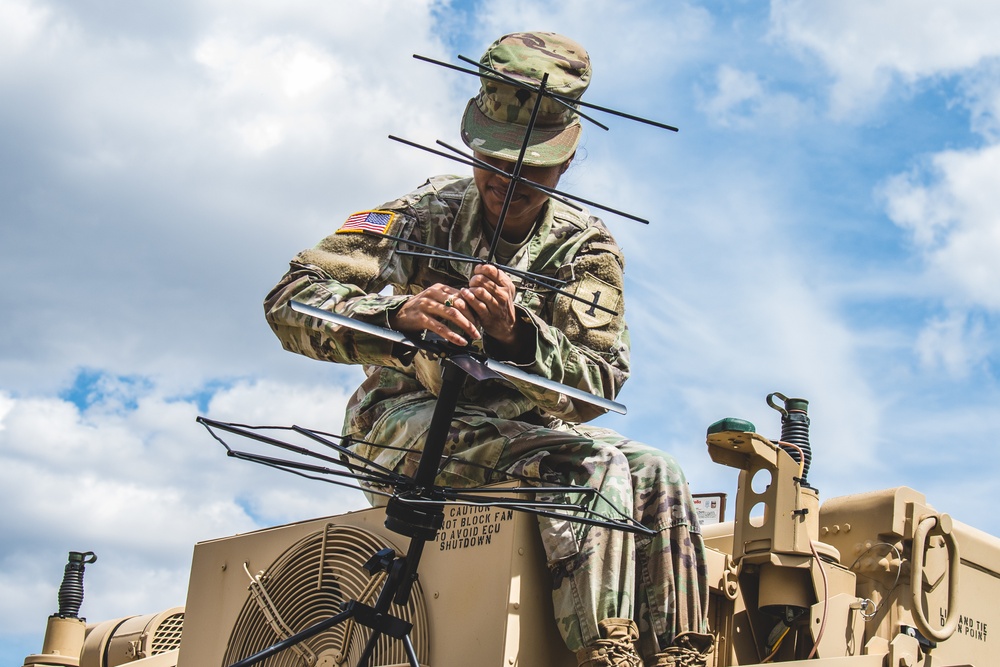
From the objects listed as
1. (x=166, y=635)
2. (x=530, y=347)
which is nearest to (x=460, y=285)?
(x=530, y=347)

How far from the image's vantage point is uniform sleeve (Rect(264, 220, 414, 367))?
4.40 metres

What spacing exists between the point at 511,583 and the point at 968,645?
2.53m

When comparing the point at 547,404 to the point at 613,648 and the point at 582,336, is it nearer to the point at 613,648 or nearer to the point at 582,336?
the point at 582,336

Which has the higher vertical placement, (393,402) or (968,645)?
(393,402)

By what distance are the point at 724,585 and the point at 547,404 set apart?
40.7 inches

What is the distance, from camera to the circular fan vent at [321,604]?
4398 millimetres

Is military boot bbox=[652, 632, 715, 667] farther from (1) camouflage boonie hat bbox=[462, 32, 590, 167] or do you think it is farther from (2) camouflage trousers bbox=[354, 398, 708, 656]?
(1) camouflage boonie hat bbox=[462, 32, 590, 167]

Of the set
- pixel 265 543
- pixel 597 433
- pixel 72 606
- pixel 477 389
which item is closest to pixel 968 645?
pixel 597 433

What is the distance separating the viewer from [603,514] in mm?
4156

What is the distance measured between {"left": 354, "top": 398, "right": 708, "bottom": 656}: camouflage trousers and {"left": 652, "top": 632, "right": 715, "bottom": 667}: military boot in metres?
0.03

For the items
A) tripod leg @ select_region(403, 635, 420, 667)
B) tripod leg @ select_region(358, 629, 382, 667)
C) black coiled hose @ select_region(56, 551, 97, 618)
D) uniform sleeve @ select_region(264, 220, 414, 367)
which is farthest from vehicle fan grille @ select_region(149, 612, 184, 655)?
tripod leg @ select_region(403, 635, 420, 667)

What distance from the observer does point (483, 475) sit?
4504 millimetres

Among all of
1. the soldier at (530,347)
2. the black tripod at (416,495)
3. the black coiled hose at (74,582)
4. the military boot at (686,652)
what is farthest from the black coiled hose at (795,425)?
the black coiled hose at (74,582)

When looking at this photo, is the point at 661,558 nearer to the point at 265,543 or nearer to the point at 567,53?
the point at 265,543
